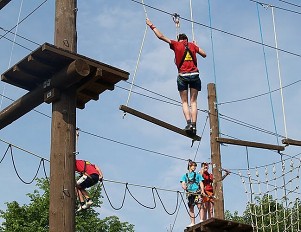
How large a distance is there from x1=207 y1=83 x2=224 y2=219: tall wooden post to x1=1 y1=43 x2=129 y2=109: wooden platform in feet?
17.2

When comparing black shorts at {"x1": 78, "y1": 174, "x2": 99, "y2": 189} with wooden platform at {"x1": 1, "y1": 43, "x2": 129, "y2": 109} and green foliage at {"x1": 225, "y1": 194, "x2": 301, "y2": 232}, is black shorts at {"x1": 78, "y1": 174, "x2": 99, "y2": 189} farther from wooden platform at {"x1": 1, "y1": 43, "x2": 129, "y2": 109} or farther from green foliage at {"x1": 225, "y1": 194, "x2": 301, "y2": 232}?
green foliage at {"x1": 225, "y1": 194, "x2": 301, "y2": 232}

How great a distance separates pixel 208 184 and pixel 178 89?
3.40 m

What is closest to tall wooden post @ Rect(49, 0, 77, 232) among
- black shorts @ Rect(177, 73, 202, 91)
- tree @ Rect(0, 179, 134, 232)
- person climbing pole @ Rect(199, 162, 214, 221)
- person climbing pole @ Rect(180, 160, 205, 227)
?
black shorts @ Rect(177, 73, 202, 91)

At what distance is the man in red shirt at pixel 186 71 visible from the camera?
382 inches

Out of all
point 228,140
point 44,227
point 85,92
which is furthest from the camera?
point 44,227

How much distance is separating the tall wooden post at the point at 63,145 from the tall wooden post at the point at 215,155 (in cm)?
558

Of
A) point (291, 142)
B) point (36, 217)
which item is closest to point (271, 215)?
point (36, 217)

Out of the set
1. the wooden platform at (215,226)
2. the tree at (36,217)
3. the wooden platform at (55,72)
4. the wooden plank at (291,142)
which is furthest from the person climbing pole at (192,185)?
the tree at (36,217)

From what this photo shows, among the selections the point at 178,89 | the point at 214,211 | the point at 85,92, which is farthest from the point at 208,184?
the point at 85,92

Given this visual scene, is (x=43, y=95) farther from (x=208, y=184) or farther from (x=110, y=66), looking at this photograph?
(x=208, y=184)

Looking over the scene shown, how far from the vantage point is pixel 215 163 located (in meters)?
13.4

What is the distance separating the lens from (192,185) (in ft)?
39.6

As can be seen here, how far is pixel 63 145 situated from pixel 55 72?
0.89 meters

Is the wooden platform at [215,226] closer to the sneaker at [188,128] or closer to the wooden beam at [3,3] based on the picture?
the sneaker at [188,128]
